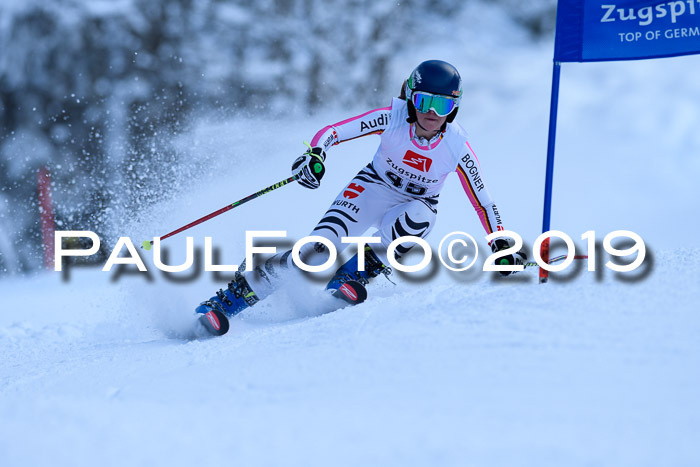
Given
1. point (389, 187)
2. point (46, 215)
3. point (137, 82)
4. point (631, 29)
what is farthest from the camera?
point (137, 82)

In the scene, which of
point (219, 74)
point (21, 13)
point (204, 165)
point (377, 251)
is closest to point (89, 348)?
point (377, 251)

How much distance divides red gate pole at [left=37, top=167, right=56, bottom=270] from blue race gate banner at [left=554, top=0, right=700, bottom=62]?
→ 840 centimetres

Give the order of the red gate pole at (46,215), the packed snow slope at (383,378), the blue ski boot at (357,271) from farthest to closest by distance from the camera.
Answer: the red gate pole at (46,215) → the blue ski boot at (357,271) → the packed snow slope at (383,378)

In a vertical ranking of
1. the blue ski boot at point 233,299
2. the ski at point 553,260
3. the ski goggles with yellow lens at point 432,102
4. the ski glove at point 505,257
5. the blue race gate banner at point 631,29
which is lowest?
the blue ski boot at point 233,299

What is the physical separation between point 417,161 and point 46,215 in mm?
8538

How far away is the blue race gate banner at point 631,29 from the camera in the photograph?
343cm

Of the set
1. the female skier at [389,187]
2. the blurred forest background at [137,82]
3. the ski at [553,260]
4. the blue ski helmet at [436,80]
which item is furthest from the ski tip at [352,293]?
the blurred forest background at [137,82]

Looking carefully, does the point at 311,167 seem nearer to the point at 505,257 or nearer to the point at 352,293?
the point at 352,293

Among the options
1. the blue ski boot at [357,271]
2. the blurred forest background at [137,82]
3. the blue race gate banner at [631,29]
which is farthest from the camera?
Answer: the blurred forest background at [137,82]

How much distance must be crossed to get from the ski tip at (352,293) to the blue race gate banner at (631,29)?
1680 mm

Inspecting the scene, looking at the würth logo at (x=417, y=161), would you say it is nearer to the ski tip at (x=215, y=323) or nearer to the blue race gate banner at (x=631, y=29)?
the blue race gate banner at (x=631, y=29)

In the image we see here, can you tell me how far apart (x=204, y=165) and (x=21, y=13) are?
4.29 meters

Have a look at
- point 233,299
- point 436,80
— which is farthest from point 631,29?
point 233,299

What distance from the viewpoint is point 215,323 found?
3.75 m
